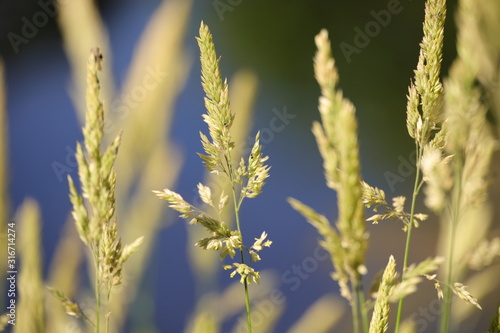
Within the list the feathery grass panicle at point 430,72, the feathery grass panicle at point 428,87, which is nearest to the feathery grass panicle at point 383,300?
the feathery grass panicle at point 428,87

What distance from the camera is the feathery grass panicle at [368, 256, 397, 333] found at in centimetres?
43

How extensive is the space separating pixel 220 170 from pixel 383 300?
0.20 meters

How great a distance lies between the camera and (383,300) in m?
0.44

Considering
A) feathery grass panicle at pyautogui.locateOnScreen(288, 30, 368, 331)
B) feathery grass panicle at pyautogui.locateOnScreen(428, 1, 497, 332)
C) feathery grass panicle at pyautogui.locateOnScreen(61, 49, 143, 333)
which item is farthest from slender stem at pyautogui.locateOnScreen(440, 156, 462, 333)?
feathery grass panicle at pyautogui.locateOnScreen(61, 49, 143, 333)

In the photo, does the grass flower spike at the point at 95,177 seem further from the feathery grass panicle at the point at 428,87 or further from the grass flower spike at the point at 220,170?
the feathery grass panicle at the point at 428,87

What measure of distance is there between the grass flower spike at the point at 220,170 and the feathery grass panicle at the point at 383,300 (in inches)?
4.0

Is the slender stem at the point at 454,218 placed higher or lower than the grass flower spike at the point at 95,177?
lower

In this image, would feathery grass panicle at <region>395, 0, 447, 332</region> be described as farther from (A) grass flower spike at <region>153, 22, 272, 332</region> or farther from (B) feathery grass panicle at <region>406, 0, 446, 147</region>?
(A) grass flower spike at <region>153, 22, 272, 332</region>

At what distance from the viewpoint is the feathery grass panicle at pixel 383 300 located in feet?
1.43

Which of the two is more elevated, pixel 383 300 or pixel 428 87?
pixel 428 87

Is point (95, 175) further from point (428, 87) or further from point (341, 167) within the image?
point (428, 87)

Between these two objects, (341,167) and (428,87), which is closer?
(341,167)

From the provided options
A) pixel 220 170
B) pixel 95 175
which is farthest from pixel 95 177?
pixel 220 170

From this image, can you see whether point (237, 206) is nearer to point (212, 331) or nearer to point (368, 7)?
point (212, 331)
